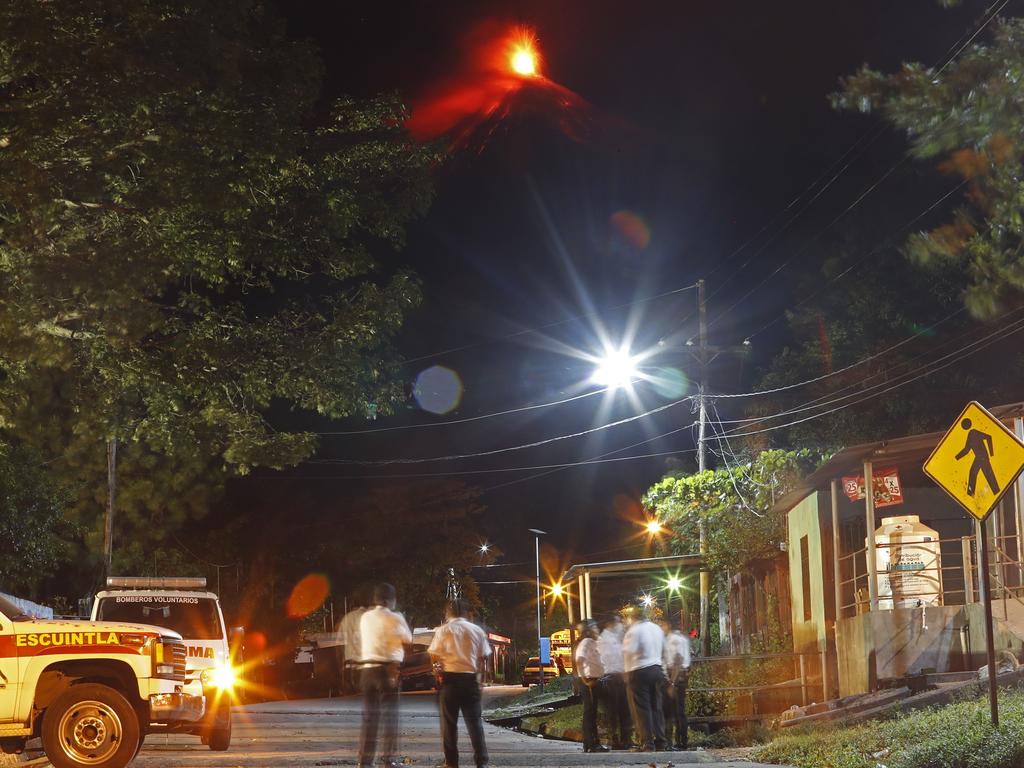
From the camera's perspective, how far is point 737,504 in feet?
105

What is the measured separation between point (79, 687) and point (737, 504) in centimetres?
2195

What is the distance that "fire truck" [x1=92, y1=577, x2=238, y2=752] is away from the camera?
17.0 m

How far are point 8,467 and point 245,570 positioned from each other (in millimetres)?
17208

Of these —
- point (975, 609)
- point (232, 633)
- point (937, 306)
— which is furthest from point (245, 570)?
point (975, 609)

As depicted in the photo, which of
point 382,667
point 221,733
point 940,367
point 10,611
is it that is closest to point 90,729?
point 10,611

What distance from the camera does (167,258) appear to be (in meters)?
20.3

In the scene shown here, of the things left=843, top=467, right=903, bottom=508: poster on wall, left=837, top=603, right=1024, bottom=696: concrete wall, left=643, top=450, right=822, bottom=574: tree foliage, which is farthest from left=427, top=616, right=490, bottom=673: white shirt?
left=643, top=450, right=822, bottom=574: tree foliage

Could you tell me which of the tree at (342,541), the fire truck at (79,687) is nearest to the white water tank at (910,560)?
the fire truck at (79,687)

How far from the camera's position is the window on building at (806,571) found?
25156 millimetres

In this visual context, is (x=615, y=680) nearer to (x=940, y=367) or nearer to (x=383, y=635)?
(x=383, y=635)

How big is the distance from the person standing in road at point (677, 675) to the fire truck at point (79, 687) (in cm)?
752

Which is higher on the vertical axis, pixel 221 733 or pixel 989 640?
pixel 989 640

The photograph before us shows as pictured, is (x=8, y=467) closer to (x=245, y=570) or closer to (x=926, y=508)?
(x=245, y=570)

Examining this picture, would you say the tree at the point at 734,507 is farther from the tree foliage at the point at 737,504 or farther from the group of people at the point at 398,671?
the group of people at the point at 398,671
